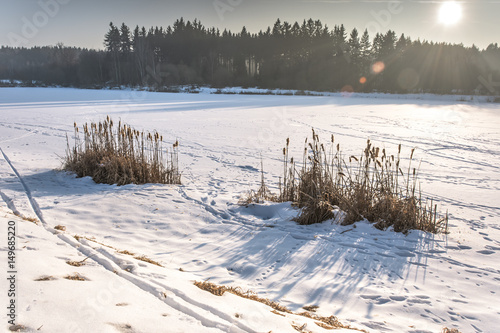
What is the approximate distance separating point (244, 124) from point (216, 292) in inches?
510

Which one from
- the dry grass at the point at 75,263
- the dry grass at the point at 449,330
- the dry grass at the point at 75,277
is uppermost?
the dry grass at the point at 75,277

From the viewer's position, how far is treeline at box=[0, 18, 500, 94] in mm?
52469

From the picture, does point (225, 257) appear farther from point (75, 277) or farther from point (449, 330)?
point (449, 330)

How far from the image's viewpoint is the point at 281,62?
200 feet

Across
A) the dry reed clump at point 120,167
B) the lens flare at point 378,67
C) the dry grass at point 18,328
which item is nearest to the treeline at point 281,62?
the lens flare at point 378,67

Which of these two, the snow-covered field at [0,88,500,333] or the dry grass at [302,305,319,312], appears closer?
the snow-covered field at [0,88,500,333]

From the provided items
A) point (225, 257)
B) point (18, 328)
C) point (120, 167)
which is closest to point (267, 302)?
point (225, 257)

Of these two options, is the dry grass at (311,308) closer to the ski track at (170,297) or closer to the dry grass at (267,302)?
the dry grass at (267,302)

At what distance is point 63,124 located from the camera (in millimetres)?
13633

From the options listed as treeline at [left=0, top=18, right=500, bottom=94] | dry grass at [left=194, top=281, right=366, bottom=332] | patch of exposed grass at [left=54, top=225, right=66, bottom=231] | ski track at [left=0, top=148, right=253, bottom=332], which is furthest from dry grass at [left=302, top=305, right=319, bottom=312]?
treeline at [left=0, top=18, right=500, bottom=94]

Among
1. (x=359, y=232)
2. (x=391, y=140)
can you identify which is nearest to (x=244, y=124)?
(x=391, y=140)

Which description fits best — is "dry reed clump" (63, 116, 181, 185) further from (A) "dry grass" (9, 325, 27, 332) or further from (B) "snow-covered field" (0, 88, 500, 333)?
(A) "dry grass" (9, 325, 27, 332)

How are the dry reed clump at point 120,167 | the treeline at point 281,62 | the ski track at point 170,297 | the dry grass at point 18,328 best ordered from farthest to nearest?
the treeline at point 281,62, the dry reed clump at point 120,167, the ski track at point 170,297, the dry grass at point 18,328

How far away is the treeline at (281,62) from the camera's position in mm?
52469
